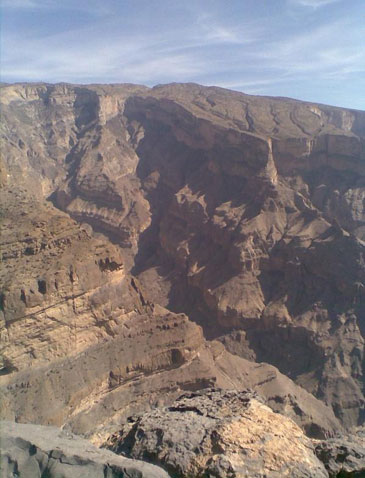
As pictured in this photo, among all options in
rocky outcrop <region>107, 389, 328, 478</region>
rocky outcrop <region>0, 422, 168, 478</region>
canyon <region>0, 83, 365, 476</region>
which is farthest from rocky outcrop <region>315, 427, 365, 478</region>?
rocky outcrop <region>0, 422, 168, 478</region>

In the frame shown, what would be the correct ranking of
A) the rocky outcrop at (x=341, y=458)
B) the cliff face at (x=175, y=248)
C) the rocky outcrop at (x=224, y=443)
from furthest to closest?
the cliff face at (x=175, y=248)
the rocky outcrop at (x=341, y=458)
the rocky outcrop at (x=224, y=443)

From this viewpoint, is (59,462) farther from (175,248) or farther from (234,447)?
(175,248)

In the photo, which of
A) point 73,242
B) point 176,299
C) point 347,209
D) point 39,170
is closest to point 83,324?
point 73,242

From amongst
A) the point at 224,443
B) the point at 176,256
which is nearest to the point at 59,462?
the point at 224,443

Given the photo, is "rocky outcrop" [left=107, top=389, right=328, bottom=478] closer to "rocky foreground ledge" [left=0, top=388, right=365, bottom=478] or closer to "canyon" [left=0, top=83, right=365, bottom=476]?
"rocky foreground ledge" [left=0, top=388, right=365, bottom=478]

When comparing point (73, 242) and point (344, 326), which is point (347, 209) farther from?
point (73, 242)

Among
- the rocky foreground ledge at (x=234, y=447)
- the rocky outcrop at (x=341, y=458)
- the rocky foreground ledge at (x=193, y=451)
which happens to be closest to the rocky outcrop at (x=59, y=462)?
the rocky foreground ledge at (x=193, y=451)

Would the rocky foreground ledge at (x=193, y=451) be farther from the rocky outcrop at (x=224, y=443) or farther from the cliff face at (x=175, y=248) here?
the cliff face at (x=175, y=248)
